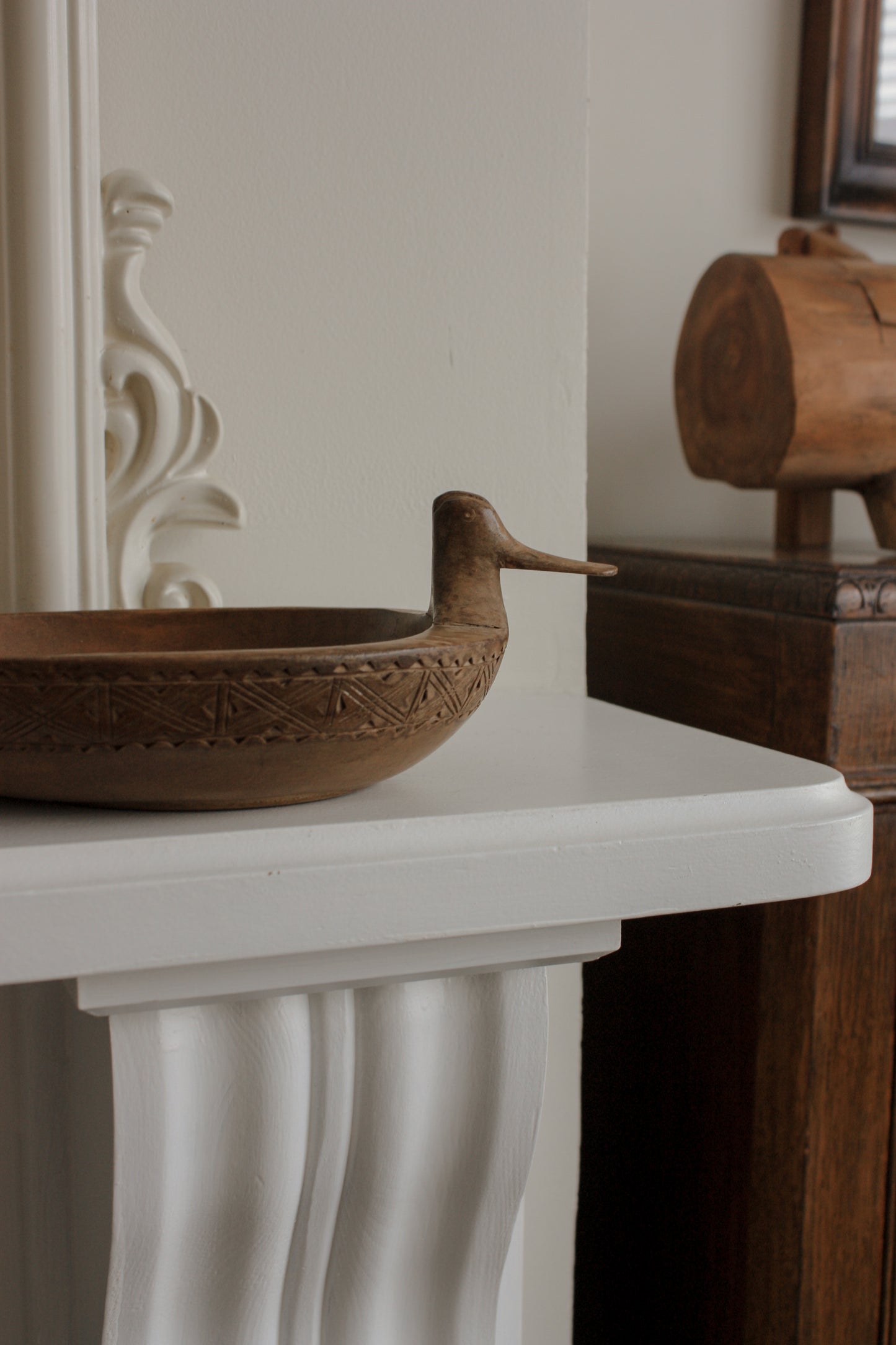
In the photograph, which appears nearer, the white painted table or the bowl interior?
the white painted table

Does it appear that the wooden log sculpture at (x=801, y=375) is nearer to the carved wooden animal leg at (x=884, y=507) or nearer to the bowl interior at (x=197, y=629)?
the carved wooden animal leg at (x=884, y=507)

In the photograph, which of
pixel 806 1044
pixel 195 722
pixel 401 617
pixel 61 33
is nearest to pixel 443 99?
pixel 61 33

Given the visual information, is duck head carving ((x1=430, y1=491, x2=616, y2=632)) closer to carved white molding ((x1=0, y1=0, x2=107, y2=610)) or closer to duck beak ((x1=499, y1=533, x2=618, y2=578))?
duck beak ((x1=499, y1=533, x2=618, y2=578))

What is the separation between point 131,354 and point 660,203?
23.8 inches

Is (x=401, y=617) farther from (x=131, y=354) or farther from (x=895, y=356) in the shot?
(x=895, y=356)

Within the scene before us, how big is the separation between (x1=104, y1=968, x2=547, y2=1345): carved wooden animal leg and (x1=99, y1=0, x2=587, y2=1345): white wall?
0.81ft

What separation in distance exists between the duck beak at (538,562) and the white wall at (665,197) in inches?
22.4

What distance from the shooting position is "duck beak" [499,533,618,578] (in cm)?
44

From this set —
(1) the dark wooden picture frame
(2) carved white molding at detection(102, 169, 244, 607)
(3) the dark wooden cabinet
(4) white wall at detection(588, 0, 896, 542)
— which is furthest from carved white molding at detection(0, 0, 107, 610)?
(1) the dark wooden picture frame

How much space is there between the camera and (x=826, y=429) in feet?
2.51

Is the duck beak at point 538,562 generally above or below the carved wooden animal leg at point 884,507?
below

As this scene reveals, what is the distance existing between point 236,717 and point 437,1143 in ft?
0.77

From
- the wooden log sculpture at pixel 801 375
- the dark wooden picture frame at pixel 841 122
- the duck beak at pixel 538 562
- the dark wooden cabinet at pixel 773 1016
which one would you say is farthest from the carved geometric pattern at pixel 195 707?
the dark wooden picture frame at pixel 841 122

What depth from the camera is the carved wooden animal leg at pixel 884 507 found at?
798mm
